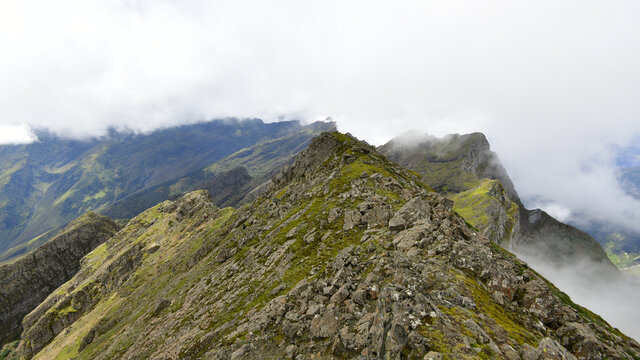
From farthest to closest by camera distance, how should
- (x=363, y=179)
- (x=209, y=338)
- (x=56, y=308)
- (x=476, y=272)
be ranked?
→ (x=56, y=308), (x=363, y=179), (x=209, y=338), (x=476, y=272)

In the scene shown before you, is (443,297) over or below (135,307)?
over

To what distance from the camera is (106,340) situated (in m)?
78.2

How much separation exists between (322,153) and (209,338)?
57881mm

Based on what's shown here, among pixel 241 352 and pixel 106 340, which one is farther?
pixel 106 340

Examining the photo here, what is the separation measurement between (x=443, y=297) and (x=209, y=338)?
1223 inches

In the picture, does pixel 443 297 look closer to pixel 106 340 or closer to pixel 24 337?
pixel 106 340

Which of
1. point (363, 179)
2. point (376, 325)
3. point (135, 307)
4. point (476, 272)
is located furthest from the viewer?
point (135, 307)

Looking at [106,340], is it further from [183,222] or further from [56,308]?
[56,308]

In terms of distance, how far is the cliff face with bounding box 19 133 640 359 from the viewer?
1716cm

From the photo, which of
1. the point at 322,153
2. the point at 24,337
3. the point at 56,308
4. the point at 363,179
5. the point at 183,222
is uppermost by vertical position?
the point at 322,153

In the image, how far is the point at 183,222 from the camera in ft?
577

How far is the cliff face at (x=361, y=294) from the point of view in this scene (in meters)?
17.2

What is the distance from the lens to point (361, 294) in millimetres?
22828

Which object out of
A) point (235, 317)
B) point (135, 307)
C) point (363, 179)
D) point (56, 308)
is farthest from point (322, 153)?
point (56, 308)
